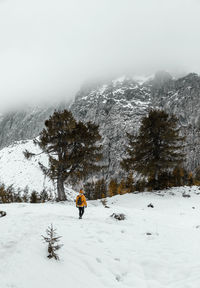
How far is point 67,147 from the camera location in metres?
20.8

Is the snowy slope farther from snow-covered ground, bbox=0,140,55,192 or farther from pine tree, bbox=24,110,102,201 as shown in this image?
pine tree, bbox=24,110,102,201

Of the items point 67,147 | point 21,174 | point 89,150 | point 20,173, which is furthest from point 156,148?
point 20,173

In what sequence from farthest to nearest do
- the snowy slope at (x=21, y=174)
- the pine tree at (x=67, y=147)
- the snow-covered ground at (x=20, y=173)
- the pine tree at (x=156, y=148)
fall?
the snow-covered ground at (x=20, y=173) → the snowy slope at (x=21, y=174) → the pine tree at (x=156, y=148) → the pine tree at (x=67, y=147)

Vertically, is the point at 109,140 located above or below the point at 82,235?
above

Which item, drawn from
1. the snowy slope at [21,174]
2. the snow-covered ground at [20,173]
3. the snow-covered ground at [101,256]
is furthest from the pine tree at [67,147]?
the snow-covered ground at [20,173]

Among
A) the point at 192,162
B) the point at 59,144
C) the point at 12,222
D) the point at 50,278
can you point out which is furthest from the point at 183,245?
the point at 192,162

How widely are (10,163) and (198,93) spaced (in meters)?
191

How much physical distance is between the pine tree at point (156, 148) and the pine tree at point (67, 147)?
5.57 meters

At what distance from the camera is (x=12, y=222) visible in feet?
31.8

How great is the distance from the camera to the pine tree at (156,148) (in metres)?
22.7

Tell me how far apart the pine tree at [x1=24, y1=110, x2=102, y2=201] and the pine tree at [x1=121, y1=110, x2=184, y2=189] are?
219 inches

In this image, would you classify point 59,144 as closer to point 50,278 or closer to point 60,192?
point 60,192

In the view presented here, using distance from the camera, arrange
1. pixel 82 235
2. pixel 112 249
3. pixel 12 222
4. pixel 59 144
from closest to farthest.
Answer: pixel 112 249 → pixel 82 235 → pixel 12 222 → pixel 59 144

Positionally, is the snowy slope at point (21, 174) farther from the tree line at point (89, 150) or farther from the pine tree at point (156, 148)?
the tree line at point (89, 150)
